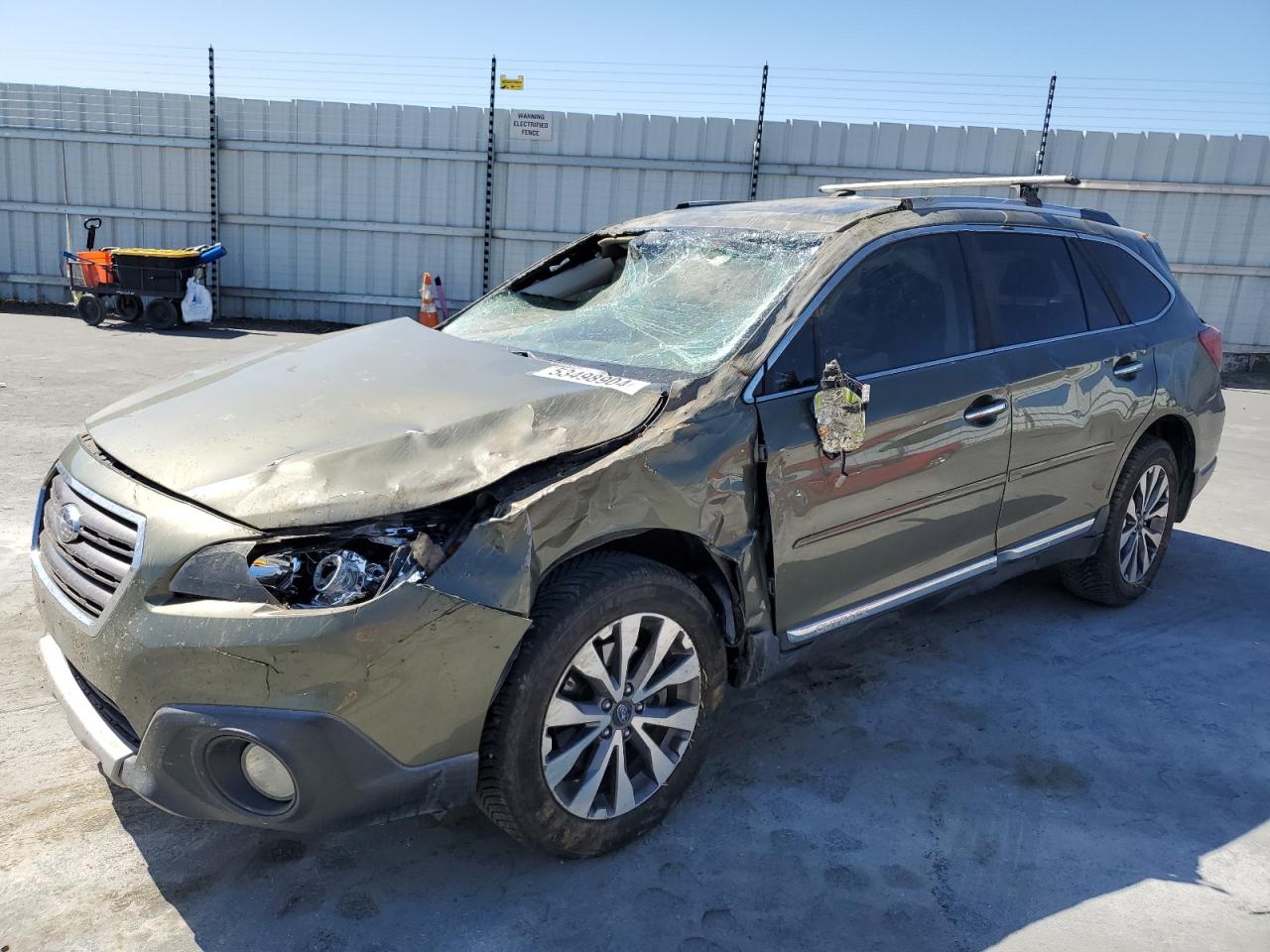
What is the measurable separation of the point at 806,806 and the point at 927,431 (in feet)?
4.15

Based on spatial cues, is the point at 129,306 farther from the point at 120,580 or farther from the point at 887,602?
the point at 887,602

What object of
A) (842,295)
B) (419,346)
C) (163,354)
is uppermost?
(842,295)

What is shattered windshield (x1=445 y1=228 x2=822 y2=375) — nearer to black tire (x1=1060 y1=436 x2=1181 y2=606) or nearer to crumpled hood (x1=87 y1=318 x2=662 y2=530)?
crumpled hood (x1=87 y1=318 x2=662 y2=530)

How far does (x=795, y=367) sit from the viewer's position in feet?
10.0

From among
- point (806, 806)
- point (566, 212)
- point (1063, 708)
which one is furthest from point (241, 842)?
point (566, 212)

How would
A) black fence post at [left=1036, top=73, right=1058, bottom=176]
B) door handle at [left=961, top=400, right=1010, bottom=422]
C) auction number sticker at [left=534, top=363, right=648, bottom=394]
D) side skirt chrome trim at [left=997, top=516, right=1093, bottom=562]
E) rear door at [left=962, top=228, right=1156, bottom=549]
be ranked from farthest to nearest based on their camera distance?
black fence post at [left=1036, top=73, right=1058, bottom=176] → side skirt chrome trim at [left=997, top=516, right=1093, bottom=562] → rear door at [left=962, top=228, right=1156, bottom=549] → door handle at [left=961, top=400, right=1010, bottom=422] → auction number sticker at [left=534, top=363, right=648, bottom=394]

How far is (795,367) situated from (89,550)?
200 centimetres

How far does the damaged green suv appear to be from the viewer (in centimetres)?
228

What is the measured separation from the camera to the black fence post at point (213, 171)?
14141 millimetres

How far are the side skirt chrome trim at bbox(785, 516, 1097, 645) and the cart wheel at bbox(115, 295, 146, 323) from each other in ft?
42.6

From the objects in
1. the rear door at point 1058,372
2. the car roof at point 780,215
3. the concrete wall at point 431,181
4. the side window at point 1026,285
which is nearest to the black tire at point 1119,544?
the rear door at point 1058,372

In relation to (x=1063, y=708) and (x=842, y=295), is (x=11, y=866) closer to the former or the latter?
(x=842, y=295)

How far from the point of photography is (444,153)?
→ 14133 mm

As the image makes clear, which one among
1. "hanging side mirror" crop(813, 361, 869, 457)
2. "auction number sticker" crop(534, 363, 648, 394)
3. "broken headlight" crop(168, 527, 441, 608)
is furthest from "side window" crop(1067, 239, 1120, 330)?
"broken headlight" crop(168, 527, 441, 608)
